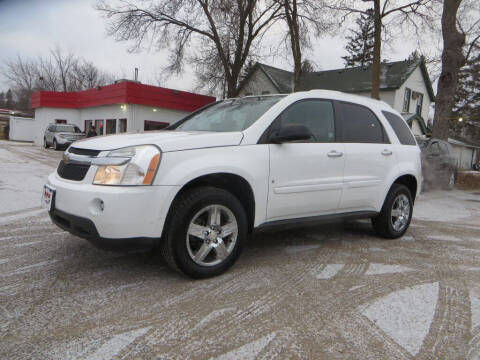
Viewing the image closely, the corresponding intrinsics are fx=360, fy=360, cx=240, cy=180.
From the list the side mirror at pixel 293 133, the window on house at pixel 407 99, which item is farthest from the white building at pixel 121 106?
the side mirror at pixel 293 133

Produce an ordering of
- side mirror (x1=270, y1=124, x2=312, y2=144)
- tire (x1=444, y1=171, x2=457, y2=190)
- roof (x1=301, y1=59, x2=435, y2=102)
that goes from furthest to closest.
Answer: roof (x1=301, y1=59, x2=435, y2=102)
tire (x1=444, y1=171, x2=457, y2=190)
side mirror (x1=270, y1=124, x2=312, y2=144)

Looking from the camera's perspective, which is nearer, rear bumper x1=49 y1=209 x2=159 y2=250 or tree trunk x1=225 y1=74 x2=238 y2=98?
rear bumper x1=49 y1=209 x2=159 y2=250

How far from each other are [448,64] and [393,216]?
34.0 ft

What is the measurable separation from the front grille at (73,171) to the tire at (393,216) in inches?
142

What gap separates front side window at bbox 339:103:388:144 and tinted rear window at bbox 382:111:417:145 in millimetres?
342

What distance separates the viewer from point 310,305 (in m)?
2.76

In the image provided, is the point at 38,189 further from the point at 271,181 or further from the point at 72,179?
the point at 271,181

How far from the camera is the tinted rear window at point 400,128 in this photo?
4871 mm

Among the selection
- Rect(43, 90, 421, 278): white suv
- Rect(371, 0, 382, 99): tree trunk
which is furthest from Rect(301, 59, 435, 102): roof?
Rect(43, 90, 421, 278): white suv

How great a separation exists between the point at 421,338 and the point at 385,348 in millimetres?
318

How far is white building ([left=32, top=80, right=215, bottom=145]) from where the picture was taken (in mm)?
21938

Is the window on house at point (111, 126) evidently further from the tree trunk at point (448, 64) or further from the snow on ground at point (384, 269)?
the snow on ground at point (384, 269)

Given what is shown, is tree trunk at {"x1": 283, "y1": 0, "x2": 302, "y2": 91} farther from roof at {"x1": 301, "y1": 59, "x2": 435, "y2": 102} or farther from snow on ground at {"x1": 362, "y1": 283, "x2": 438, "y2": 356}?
snow on ground at {"x1": 362, "y1": 283, "x2": 438, "y2": 356}

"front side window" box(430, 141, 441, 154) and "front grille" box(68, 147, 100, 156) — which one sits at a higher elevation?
"front side window" box(430, 141, 441, 154)
